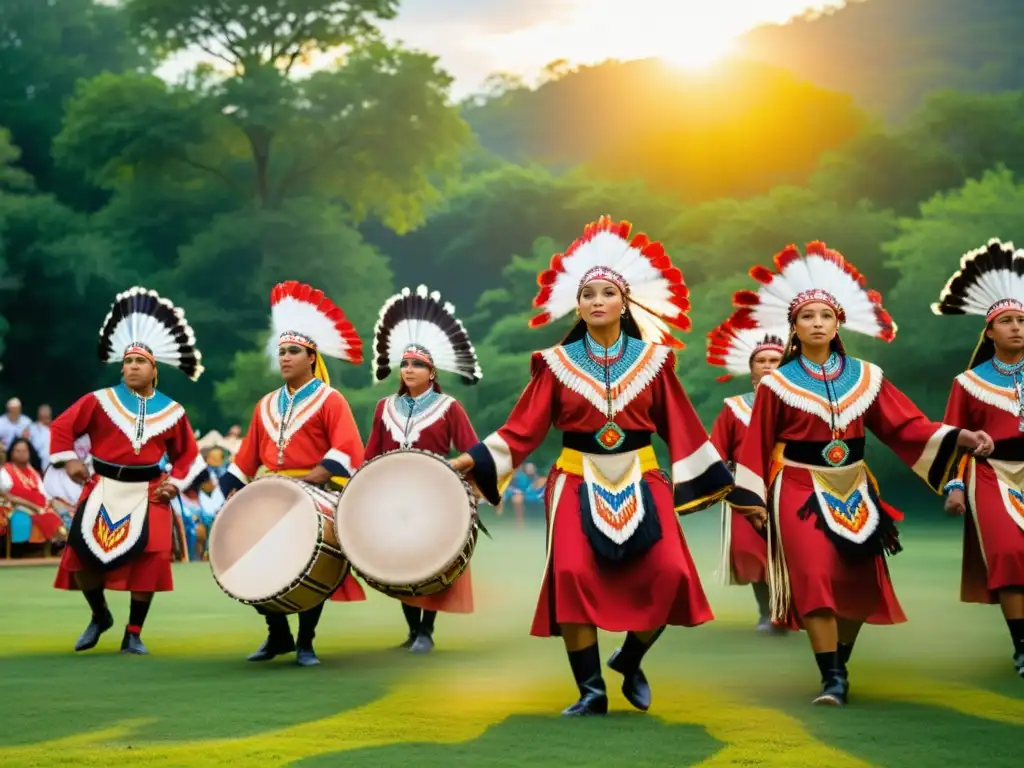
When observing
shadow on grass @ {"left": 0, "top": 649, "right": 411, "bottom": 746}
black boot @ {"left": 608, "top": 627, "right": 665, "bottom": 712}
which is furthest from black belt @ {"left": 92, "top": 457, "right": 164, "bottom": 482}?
black boot @ {"left": 608, "top": 627, "right": 665, "bottom": 712}

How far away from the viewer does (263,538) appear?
280 inches

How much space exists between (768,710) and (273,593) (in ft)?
7.39

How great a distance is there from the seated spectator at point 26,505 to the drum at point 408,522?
954 centimetres

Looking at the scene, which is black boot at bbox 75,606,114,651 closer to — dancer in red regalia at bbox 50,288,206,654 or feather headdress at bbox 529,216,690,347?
dancer in red regalia at bbox 50,288,206,654

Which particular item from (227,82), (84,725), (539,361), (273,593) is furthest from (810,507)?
(227,82)

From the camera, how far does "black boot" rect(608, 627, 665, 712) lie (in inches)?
231

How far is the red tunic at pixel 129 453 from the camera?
26.2 ft

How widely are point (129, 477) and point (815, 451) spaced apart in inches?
140

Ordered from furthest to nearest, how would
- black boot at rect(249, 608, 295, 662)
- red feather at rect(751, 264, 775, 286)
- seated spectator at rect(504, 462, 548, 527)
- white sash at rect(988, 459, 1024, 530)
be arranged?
seated spectator at rect(504, 462, 548, 527) < black boot at rect(249, 608, 295, 662) < white sash at rect(988, 459, 1024, 530) < red feather at rect(751, 264, 775, 286)

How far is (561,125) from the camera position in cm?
5850

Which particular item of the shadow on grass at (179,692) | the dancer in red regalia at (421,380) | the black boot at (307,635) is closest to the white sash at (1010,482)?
the dancer in red regalia at (421,380)

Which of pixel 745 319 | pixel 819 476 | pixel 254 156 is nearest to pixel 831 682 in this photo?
pixel 819 476

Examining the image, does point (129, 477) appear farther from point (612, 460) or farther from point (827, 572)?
point (827, 572)

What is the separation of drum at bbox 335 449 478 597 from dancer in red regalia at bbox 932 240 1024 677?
91.3 inches
